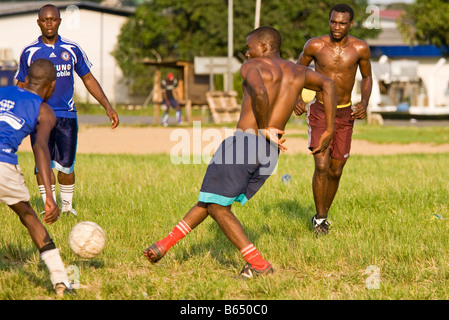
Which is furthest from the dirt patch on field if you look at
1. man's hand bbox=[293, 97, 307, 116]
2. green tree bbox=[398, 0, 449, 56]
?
man's hand bbox=[293, 97, 307, 116]

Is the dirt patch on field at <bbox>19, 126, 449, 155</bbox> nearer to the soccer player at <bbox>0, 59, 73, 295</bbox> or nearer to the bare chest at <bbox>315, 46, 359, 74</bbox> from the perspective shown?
the bare chest at <bbox>315, 46, 359, 74</bbox>

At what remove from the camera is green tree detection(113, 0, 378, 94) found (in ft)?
152

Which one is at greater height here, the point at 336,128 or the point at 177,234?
the point at 336,128

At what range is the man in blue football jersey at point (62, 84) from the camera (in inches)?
297

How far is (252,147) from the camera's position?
17.4 feet

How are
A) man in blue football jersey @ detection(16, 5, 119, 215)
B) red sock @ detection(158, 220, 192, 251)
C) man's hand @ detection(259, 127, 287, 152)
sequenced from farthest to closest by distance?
man in blue football jersey @ detection(16, 5, 119, 215) < red sock @ detection(158, 220, 192, 251) < man's hand @ detection(259, 127, 287, 152)

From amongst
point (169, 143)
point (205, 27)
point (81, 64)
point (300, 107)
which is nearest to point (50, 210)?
point (300, 107)

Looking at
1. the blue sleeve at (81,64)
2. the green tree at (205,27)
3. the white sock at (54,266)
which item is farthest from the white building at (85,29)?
the white sock at (54,266)

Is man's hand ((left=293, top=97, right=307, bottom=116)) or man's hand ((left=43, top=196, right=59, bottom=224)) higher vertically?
man's hand ((left=293, top=97, right=307, bottom=116))

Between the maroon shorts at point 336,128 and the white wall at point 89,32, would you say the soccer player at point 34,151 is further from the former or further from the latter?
the white wall at point 89,32

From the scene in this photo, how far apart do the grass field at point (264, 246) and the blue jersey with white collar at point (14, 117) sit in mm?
1041

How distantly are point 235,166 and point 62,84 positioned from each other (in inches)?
127

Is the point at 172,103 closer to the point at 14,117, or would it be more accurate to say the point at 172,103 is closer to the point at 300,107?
the point at 300,107

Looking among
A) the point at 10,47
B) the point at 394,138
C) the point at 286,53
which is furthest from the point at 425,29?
the point at 10,47
